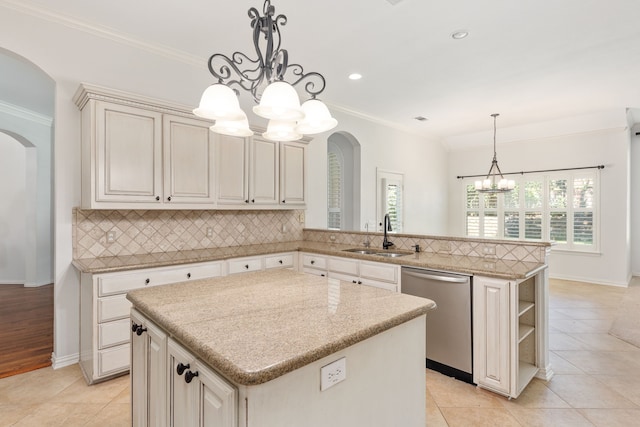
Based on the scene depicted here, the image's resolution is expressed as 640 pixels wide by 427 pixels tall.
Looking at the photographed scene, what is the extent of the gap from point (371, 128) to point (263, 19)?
4311mm

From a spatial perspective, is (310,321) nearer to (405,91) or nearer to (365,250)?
(365,250)

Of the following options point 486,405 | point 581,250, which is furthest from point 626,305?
point 486,405

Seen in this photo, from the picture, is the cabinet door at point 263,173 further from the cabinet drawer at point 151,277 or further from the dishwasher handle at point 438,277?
the dishwasher handle at point 438,277

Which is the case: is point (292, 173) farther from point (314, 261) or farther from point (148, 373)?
point (148, 373)

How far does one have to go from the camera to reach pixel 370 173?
5754mm

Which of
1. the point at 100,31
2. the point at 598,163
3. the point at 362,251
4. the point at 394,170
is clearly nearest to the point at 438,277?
the point at 362,251

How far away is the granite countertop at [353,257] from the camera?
2396 mm

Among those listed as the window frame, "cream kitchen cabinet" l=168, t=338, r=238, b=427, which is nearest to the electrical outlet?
"cream kitchen cabinet" l=168, t=338, r=238, b=427

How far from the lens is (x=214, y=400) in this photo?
103 cm

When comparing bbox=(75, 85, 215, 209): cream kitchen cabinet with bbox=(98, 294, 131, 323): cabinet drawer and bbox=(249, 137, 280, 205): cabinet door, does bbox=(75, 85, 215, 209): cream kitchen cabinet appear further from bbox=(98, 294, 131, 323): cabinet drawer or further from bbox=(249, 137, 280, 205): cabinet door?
bbox=(98, 294, 131, 323): cabinet drawer

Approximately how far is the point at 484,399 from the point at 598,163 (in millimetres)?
5717

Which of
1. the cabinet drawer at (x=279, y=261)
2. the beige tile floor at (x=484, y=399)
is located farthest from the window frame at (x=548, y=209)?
the cabinet drawer at (x=279, y=261)

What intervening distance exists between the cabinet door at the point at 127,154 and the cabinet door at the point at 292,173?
1.43 m

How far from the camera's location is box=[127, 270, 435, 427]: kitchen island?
0.98 meters
